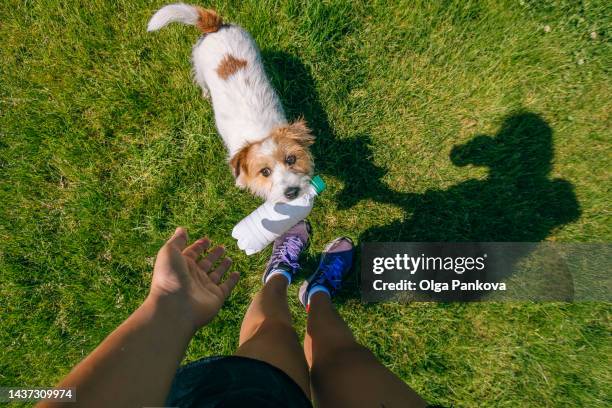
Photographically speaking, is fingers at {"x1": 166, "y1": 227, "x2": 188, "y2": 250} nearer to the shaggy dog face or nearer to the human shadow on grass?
the shaggy dog face

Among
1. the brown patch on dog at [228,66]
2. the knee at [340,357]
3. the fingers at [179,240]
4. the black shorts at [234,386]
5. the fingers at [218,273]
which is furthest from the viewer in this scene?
the brown patch on dog at [228,66]

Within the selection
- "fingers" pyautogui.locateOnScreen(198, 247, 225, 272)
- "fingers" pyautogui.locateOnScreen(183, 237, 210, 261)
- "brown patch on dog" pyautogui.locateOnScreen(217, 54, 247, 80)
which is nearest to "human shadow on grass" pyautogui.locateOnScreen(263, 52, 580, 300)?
"brown patch on dog" pyautogui.locateOnScreen(217, 54, 247, 80)

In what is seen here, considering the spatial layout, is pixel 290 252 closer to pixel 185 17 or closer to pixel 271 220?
pixel 271 220

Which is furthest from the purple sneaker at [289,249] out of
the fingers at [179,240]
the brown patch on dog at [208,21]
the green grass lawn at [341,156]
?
the brown patch on dog at [208,21]

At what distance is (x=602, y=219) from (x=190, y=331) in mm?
3280

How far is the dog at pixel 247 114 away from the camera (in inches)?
101

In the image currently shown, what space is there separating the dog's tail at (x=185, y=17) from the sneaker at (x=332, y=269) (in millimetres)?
2017

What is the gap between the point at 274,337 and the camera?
2.13 meters

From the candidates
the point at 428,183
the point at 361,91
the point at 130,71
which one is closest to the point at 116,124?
the point at 130,71

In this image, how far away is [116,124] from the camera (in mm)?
3256

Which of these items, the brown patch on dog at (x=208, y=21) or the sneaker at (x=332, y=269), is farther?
the sneaker at (x=332, y=269)

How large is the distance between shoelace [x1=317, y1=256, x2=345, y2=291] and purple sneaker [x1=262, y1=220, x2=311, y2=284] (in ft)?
0.80

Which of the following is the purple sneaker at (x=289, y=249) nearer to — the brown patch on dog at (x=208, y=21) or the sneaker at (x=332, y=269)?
the sneaker at (x=332, y=269)

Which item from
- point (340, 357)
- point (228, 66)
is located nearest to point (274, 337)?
point (340, 357)
